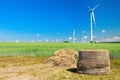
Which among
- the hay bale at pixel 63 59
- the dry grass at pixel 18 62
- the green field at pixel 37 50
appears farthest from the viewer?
the green field at pixel 37 50

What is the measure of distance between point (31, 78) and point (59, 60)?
196 inches

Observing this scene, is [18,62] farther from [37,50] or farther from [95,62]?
[37,50]

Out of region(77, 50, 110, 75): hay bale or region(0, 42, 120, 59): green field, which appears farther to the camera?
region(0, 42, 120, 59): green field

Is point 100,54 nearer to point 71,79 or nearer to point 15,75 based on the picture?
point 71,79

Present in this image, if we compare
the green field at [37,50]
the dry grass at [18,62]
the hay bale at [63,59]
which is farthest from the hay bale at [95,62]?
the green field at [37,50]

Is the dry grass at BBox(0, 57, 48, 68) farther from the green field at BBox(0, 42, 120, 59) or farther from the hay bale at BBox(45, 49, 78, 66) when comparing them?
the green field at BBox(0, 42, 120, 59)

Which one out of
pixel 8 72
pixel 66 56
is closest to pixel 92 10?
A: pixel 66 56

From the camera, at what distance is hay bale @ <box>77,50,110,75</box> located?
16344mm

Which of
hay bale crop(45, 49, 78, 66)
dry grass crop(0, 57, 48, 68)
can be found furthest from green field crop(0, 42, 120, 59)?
hay bale crop(45, 49, 78, 66)

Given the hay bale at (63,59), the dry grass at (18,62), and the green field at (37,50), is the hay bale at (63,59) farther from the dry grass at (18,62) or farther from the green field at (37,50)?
the green field at (37,50)

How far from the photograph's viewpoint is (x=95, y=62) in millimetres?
16344

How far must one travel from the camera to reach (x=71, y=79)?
1523 cm

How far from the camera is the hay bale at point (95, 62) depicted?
53.6ft

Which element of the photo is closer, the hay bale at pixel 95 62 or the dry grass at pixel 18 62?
the hay bale at pixel 95 62
